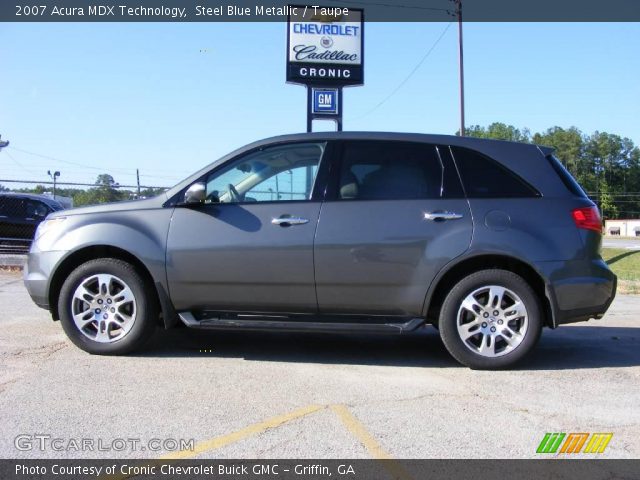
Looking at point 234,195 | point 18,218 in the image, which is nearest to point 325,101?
point 18,218

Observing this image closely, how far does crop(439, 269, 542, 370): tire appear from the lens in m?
4.70

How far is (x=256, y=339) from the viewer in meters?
5.88

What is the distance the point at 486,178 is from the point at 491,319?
Result: 1163 millimetres

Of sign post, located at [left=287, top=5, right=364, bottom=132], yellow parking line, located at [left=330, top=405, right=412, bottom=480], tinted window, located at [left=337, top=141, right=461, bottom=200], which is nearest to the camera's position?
yellow parking line, located at [left=330, top=405, right=412, bottom=480]

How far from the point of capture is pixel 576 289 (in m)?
4.71

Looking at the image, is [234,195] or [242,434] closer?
[242,434]

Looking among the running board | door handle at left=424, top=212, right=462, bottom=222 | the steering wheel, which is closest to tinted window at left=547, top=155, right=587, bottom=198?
door handle at left=424, top=212, right=462, bottom=222

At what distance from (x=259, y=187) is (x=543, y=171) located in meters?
2.38

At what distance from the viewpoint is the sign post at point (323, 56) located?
1520 cm

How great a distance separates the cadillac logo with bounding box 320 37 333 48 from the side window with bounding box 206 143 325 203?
11.3m

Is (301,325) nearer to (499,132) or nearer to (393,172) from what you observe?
(393,172)

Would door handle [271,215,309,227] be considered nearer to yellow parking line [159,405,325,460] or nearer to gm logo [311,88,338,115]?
yellow parking line [159,405,325,460]

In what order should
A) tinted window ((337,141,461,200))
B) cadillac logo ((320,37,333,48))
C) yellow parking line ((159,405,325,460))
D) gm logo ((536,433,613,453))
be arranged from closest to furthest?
yellow parking line ((159,405,325,460)), gm logo ((536,433,613,453)), tinted window ((337,141,461,200)), cadillac logo ((320,37,333,48))
